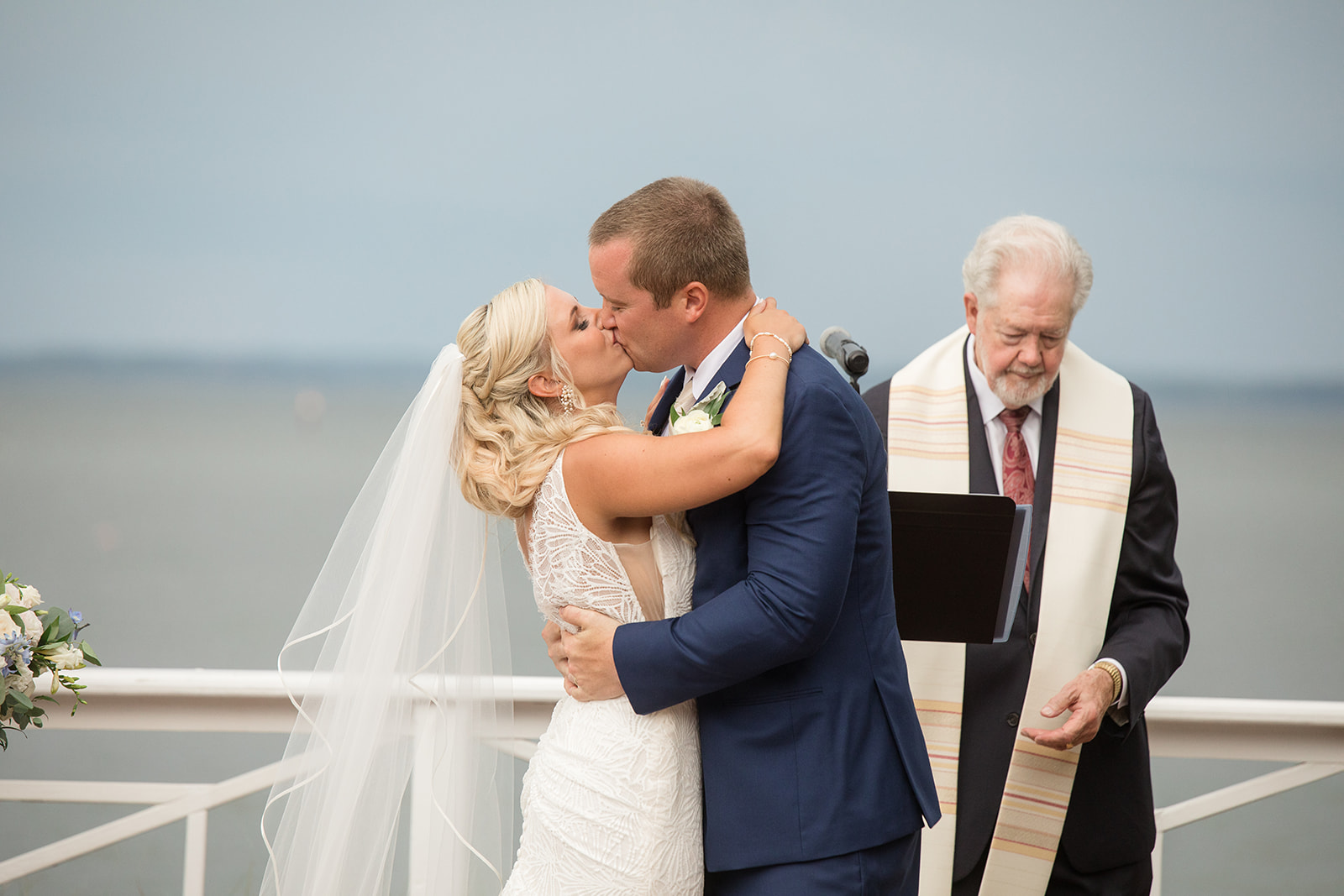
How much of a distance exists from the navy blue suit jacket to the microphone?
0.95 feet

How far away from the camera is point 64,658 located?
7.09 ft

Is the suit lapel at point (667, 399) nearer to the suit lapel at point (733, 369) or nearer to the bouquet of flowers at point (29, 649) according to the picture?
the suit lapel at point (733, 369)

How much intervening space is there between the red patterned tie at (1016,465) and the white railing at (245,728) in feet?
2.04

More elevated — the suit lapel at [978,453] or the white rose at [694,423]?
the white rose at [694,423]

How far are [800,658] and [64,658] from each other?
5.02 ft

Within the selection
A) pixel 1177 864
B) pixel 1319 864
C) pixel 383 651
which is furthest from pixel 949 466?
pixel 1319 864

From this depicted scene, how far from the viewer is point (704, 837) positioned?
1.58 meters

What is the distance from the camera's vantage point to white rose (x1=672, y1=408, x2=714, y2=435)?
1539mm

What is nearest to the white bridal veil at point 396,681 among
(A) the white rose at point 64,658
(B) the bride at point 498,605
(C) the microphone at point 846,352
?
(B) the bride at point 498,605

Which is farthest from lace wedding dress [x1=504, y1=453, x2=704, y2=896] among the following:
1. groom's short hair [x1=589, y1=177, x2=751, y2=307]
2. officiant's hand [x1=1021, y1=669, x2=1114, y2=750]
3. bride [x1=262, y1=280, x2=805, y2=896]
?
officiant's hand [x1=1021, y1=669, x2=1114, y2=750]

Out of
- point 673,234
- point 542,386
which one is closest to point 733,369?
point 673,234

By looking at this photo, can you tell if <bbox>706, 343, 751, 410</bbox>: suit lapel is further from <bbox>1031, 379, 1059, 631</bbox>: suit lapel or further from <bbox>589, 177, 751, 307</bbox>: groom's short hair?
<bbox>1031, 379, 1059, 631</bbox>: suit lapel

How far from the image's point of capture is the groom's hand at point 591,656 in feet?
5.26

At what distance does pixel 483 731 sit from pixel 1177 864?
357 inches
